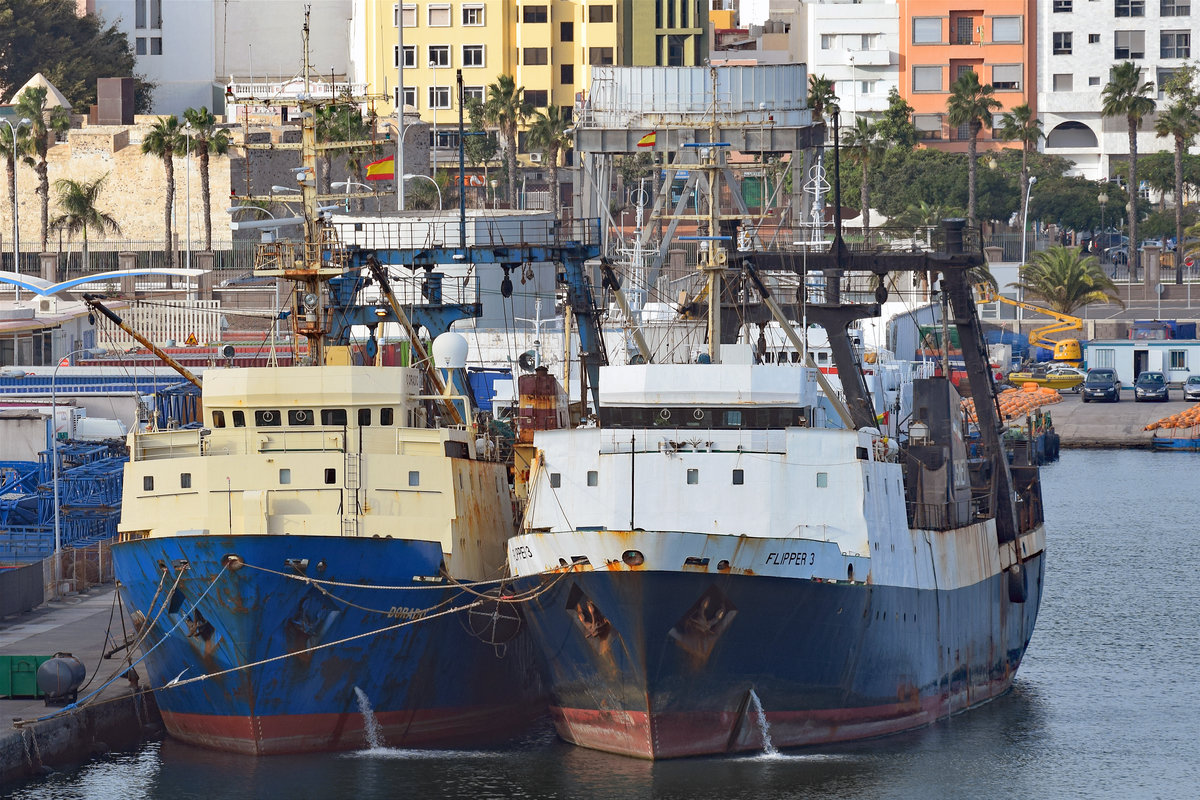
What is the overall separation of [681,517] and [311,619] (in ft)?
24.9

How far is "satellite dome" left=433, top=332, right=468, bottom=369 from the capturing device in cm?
5562

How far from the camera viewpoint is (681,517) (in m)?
41.5

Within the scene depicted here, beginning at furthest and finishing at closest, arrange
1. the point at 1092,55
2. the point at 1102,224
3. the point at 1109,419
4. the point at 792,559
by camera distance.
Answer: the point at 1092,55, the point at 1102,224, the point at 1109,419, the point at 792,559

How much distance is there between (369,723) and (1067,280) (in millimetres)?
108894

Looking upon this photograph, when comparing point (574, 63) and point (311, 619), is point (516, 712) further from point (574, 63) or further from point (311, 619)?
point (574, 63)

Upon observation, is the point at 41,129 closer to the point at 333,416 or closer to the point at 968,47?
the point at 968,47

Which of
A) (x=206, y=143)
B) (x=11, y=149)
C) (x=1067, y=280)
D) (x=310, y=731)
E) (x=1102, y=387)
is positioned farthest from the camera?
(x=1067, y=280)

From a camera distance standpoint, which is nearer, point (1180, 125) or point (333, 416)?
point (333, 416)

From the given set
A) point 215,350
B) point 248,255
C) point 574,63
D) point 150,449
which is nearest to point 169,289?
point 248,255

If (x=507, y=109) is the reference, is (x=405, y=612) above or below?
below

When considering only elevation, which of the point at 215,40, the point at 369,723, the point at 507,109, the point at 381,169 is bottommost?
the point at 369,723

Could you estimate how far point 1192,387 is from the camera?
128125 millimetres

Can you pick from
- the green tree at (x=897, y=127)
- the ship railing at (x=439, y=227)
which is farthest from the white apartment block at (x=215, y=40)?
the ship railing at (x=439, y=227)

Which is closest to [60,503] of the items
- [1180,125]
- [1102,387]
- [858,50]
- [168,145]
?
[168,145]
